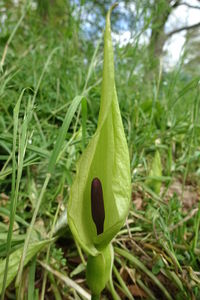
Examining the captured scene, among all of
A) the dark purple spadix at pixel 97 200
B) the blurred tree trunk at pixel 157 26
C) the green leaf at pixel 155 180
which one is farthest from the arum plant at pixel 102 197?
the blurred tree trunk at pixel 157 26

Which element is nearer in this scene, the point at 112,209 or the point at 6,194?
the point at 112,209

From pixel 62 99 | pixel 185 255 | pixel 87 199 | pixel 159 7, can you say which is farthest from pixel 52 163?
pixel 159 7

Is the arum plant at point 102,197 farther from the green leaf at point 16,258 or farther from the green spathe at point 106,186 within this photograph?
the green leaf at point 16,258

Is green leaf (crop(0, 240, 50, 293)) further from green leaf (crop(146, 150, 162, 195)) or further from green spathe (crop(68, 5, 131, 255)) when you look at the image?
green leaf (crop(146, 150, 162, 195))

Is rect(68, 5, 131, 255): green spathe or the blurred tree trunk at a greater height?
the blurred tree trunk

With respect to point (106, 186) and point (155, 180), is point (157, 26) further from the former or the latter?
point (106, 186)

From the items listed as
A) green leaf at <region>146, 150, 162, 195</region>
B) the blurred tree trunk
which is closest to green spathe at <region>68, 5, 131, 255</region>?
green leaf at <region>146, 150, 162, 195</region>

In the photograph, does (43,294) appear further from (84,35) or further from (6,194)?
(84,35)
